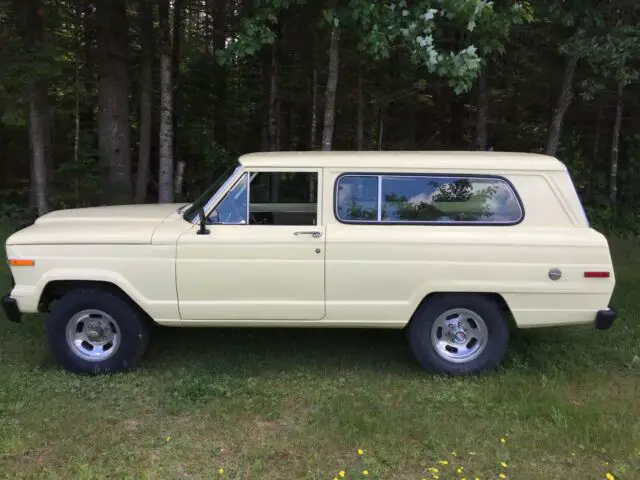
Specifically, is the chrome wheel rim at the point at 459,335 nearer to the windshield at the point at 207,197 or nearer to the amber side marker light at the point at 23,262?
the windshield at the point at 207,197

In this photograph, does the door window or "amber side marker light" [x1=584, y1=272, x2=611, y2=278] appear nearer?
"amber side marker light" [x1=584, y1=272, x2=611, y2=278]

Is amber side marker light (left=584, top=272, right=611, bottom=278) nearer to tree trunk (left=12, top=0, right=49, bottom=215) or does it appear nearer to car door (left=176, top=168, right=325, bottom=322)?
car door (left=176, top=168, right=325, bottom=322)

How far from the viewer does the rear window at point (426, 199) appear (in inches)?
189

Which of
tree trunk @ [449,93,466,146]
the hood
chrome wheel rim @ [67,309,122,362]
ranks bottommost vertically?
chrome wheel rim @ [67,309,122,362]

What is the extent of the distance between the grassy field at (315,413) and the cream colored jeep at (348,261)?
395 millimetres

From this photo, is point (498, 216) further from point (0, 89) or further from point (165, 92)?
point (0, 89)

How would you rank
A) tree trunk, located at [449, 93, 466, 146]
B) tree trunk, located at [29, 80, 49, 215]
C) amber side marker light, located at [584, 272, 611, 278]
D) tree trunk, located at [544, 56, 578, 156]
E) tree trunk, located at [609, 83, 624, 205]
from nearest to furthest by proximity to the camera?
amber side marker light, located at [584, 272, 611, 278] < tree trunk, located at [29, 80, 49, 215] < tree trunk, located at [544, 56, 578, 156] < tree trunk, located at [609, 83, 624, 205] < tree trunk, located at [449, 93, 466, 146]

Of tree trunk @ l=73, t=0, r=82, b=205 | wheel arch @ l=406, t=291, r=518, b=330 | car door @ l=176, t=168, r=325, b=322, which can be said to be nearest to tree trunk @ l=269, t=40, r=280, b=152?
tree trunk @ l=73, t=0, r=82, b=205

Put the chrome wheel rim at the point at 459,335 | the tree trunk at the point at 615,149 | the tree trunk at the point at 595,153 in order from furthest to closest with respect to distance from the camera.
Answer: the tree trunk at the point at 595,153 → the tree trunk at the point at 615,149 → the chrome wheel rim at the point at 459,335

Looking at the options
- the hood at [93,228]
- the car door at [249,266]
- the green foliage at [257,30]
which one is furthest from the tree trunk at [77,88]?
the car door at [249,266]

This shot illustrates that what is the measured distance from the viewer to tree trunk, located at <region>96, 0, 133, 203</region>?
35.6ft

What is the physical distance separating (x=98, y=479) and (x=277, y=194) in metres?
2.64

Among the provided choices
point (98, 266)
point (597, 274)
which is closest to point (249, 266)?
point (98, 266)

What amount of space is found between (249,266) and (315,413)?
4.01ft
